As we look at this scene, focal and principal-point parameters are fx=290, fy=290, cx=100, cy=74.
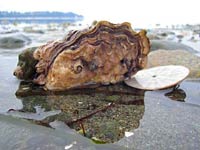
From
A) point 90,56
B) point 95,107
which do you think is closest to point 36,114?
point 95,107

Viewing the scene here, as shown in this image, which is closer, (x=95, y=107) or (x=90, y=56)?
(x=95, y=107)

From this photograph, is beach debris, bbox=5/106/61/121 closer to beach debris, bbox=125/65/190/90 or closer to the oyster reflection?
the oyster reflection

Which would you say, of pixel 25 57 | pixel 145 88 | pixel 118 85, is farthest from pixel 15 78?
pixel 145 88

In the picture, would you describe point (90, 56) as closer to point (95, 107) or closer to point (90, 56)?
point (90, 56)

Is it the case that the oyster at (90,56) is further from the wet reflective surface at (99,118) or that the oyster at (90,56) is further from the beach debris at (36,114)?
the beach debris at (36,114)

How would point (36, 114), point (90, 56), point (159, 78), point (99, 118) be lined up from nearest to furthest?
point (99, 118), point (36, 114), point (90, 56), point (159, 78)

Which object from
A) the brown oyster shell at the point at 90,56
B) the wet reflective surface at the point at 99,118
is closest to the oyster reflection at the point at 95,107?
the wet reflective surface at the point at 99,118

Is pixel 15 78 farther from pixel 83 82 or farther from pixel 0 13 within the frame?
pixel 0 13

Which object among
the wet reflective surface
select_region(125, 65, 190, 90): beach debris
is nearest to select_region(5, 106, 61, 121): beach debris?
the wet reflective surface

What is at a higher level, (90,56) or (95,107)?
(90,56)
